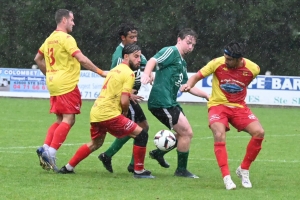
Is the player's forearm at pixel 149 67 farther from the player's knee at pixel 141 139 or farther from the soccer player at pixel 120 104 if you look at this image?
the player's knee at pixel 141 139

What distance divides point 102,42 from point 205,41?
17.7 ft

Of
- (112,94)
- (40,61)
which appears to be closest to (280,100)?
(40,61)

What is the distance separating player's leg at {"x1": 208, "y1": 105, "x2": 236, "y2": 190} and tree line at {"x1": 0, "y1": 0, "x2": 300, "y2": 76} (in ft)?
96.0

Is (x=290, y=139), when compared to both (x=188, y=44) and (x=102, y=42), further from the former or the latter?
(x=102, y=42)

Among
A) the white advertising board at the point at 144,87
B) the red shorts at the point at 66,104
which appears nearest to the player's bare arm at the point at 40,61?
the red shorts at the point at 66,104

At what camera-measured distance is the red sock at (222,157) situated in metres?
8.59

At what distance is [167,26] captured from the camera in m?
39.4

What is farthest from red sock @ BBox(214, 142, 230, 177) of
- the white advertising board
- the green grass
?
the white advertising board

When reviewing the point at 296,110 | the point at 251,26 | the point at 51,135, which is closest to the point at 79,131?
the point at 51,135

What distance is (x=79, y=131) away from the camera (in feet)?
53.9

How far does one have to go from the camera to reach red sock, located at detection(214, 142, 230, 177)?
8.59 metres

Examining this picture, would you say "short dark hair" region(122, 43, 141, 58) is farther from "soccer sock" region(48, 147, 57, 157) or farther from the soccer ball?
"soccer sock" region(48, 147, 57, 157)

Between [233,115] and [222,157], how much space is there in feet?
2.06

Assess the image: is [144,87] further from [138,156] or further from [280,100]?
[138,156]
